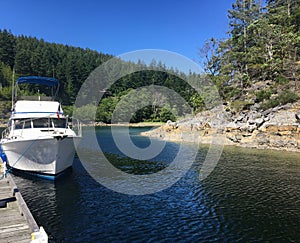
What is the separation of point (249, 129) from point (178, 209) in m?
32.4

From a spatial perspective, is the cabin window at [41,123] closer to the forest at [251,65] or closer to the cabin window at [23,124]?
the cabin window at [23,124]

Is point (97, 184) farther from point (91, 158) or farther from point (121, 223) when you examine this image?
point (91, 158)

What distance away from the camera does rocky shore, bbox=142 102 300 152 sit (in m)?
37.4

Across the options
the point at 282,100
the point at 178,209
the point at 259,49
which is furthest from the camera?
the point at 259,49

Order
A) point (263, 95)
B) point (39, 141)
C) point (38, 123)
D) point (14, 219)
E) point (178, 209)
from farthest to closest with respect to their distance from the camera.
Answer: point (263, 95)
point (38, 123)
point (39, 141)
point (178, 209)
point (14, 219)

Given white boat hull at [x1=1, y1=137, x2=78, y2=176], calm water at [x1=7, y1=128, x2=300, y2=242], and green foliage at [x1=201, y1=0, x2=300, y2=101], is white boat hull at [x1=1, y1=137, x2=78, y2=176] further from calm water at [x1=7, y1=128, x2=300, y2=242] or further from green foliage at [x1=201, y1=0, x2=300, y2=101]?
green foliage at [x1=201, y1=0, x2=300, y2=101]

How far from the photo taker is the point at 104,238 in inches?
437

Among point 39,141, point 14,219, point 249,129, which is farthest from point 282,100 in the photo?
point 14,219

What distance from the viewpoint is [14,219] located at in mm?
10805

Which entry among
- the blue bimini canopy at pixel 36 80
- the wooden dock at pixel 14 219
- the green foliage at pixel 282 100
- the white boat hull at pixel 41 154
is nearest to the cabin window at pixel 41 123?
the white boat hull at pixel 41 154

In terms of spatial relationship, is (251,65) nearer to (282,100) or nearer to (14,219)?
(282,100)

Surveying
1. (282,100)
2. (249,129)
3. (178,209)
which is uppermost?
(282,100)

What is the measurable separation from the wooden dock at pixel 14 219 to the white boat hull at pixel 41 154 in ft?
15.4

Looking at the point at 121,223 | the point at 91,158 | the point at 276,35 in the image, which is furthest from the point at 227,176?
the point at 276,35
